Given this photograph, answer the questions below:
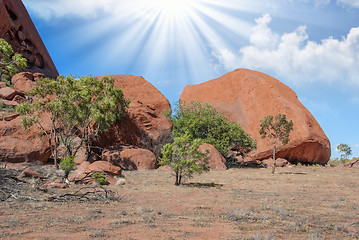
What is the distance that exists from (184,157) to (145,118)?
12.1 metres

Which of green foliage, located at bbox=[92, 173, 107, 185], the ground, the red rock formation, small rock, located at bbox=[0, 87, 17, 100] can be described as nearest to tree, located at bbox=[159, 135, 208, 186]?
green foliage, located at bbox=[92, 173, 107, 185]

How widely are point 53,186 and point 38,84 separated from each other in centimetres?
1058

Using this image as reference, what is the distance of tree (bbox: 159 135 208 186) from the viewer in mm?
13758

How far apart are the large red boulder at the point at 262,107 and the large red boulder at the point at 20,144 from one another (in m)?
21.6

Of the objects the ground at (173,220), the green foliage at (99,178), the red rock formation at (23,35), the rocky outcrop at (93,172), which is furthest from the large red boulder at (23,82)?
the ground at (173,220)

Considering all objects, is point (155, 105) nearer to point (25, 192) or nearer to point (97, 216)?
point (25, 192)

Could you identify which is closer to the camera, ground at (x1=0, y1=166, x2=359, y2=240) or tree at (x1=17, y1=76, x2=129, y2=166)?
ground at (x1=0, y1=166, x2=359, y2=240)

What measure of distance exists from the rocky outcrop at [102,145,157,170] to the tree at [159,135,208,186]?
7.63 meters

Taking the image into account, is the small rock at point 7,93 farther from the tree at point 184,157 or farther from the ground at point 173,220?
the ground at point 173,220

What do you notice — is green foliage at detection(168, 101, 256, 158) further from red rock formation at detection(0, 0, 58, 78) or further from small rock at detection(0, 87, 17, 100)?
red rock formation at detection(0, 0, 58, 78)

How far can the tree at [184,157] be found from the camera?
13.8 m

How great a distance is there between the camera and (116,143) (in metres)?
25.0

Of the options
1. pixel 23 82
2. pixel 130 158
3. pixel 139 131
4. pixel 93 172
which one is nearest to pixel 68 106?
pixel 130 158

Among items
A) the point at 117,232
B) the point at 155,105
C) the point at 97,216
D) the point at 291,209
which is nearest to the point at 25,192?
the point at 97,216
